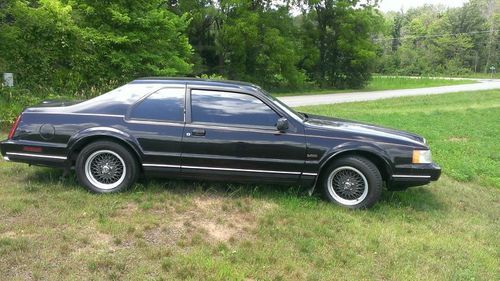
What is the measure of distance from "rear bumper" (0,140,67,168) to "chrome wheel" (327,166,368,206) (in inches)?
124

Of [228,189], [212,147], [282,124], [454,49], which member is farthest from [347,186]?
[454,49]

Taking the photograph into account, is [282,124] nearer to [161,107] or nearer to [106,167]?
[161,107]

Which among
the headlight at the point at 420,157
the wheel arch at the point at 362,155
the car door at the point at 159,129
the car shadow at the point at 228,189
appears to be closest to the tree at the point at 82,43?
the car shadow at the point at 228,189

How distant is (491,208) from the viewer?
616cm

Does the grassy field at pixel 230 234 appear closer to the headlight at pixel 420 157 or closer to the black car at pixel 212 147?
the black car at pixel 212 147

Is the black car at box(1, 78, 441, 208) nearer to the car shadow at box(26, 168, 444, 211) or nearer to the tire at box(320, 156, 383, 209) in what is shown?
the tire at box(320, 156, 383, 209)

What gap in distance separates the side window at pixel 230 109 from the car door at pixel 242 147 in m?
0.01

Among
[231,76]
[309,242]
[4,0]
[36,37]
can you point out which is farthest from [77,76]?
[231,76]

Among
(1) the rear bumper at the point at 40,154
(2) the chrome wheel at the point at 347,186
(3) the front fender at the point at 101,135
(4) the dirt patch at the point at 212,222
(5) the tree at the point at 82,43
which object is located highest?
(5) the tree at the point at 82,43


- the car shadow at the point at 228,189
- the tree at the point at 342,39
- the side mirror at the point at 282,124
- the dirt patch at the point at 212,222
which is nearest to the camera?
the dirt patch at the point at 212,222

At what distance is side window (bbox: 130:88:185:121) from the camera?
545cm

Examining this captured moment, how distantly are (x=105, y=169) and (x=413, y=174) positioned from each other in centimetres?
361

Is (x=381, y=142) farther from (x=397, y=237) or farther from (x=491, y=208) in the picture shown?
(x=491, y=208)

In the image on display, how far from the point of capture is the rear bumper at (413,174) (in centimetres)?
539
